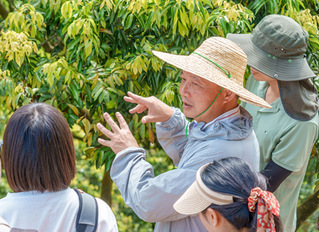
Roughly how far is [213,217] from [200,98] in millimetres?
703

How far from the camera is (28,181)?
78.7 inches

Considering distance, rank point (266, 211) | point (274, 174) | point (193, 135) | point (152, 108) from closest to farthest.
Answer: point (266, 211) < point (193, 135) < point (152, 108) < point (274, 174)

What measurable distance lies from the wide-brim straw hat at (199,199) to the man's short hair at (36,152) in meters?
0.45

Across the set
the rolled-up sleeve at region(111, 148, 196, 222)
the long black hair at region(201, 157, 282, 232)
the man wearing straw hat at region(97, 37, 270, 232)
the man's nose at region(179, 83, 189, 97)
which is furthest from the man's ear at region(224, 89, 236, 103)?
the long black hair at region(201, 157, 282, 232)

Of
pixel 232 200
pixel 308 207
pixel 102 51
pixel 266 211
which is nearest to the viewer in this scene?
pixel 266 211

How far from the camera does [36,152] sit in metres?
2.00

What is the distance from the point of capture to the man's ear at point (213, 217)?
77.0 inches

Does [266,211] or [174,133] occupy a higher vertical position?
[266,211]

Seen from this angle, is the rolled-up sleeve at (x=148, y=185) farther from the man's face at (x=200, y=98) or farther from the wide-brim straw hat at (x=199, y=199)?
the man's face at (x=200, y=98)

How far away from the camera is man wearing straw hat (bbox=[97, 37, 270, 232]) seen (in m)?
2.31

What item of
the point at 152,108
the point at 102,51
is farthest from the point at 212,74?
the point at 102,51

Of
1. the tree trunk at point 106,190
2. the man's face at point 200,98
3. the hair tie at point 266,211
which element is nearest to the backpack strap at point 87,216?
the hair tie at point 266,211

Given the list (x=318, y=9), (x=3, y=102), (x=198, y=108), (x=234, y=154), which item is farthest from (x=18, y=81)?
(x=318, y=9)

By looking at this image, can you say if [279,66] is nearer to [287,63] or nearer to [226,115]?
[287,63]
